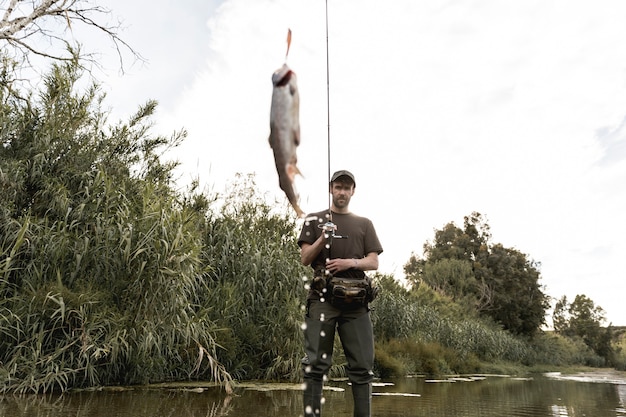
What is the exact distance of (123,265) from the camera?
6.60 meters

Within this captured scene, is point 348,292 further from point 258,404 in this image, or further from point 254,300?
point 254,300

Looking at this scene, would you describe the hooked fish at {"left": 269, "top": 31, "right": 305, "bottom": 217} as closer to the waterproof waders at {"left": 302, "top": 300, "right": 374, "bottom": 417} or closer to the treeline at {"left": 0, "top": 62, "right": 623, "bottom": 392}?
the waterproof waders at {"left": 302, "top": 300, "right": 374, "bottom": 417}

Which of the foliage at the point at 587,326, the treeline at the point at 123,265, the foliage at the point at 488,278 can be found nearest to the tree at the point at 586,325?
the foliage at the point at 587,326

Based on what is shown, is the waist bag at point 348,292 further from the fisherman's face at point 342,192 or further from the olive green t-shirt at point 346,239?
the fisherman's face at point 342,192

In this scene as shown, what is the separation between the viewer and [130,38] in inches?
552

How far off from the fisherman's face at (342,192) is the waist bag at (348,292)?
59 centimetres

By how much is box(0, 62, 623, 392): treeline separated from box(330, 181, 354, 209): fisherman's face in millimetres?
3311

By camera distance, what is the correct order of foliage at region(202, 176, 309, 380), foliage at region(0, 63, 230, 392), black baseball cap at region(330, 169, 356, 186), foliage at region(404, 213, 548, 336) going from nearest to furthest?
black baseball cap at region(330, 169, 356, 186) < foliage at region(0, 63, 230, 392) < foliage at region(202, 176, 309, 380) < foliage at region(404, 213, 548, 336)

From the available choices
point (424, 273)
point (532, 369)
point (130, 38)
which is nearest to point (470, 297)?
point (424, 273)

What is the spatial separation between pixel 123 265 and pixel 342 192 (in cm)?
387

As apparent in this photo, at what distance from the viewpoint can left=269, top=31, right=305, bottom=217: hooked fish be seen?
62.4 inches

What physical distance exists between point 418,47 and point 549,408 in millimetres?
5778

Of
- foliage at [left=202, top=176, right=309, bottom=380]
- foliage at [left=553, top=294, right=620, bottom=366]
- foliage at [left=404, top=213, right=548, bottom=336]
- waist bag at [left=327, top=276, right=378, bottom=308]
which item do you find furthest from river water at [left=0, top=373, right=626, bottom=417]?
Answer: foliage at [left=553, top=294, right=620, bottom=366]

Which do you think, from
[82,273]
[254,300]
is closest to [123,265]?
[82,273]
